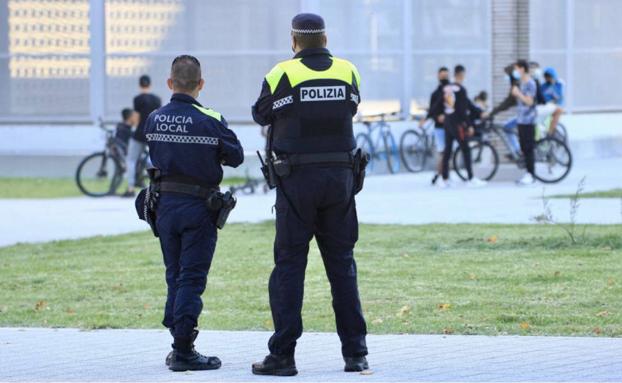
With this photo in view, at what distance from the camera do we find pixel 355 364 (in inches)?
305

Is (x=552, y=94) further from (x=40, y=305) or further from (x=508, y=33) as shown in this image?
(x=40, y=305)

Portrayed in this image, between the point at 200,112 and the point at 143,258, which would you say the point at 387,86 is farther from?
the point at 200,112

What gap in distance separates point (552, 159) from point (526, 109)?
1142 mm

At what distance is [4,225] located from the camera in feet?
58.0

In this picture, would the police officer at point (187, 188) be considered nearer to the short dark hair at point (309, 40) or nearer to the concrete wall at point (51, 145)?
the short dark hair at point (309, 40)

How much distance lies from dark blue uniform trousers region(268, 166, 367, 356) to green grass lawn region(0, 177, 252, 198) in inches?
608

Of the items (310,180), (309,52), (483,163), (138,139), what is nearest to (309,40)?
(309,52)

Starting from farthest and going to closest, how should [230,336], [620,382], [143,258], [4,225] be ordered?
1. [4,225]
2. [143,258]
3. [230,336]
4. [620,382]

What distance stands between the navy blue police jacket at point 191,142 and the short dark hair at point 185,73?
0.06 m

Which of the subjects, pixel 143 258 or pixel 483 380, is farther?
pixel 143 258

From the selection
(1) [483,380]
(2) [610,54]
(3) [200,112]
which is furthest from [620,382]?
(2) [610,54]

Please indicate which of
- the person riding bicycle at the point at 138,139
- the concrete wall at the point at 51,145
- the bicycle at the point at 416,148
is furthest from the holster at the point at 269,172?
the bicycle at the point at 416,148

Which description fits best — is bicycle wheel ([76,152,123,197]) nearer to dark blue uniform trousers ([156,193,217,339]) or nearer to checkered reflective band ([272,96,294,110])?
dark blue uniform trousers ([156,193,217,339])

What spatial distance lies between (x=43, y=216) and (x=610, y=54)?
1639cm
